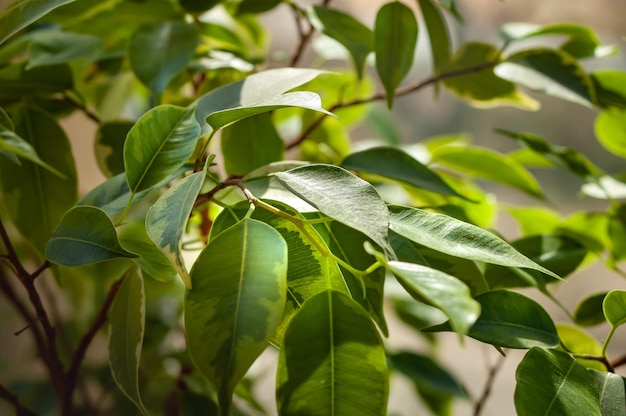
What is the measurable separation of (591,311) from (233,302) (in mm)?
359

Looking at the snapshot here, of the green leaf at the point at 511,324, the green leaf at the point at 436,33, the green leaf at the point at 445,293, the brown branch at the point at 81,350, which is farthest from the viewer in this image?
the green leaf at the point at 436,33

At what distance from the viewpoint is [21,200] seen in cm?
47

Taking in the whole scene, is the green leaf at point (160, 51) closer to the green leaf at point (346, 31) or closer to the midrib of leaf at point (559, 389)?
the green leaf at point (346, 31)

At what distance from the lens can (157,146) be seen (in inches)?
14.9

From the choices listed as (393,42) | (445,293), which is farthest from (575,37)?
(445,293)

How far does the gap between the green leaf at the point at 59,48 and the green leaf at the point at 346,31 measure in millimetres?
184

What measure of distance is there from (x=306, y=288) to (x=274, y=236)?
0.16ft

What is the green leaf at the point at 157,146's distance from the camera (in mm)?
368

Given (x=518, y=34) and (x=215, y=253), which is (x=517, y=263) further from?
(x=518, y=34)

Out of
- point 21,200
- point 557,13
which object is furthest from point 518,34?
point 557,13

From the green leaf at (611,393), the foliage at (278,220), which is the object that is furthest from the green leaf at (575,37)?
the green leaf at (611,393)

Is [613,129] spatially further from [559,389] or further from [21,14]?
[21,14]

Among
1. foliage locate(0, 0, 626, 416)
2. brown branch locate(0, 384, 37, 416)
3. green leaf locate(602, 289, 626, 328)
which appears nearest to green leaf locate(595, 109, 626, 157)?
foliage locate(0, 0, 626, 416)

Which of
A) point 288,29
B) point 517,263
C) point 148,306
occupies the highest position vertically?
point 517,263
